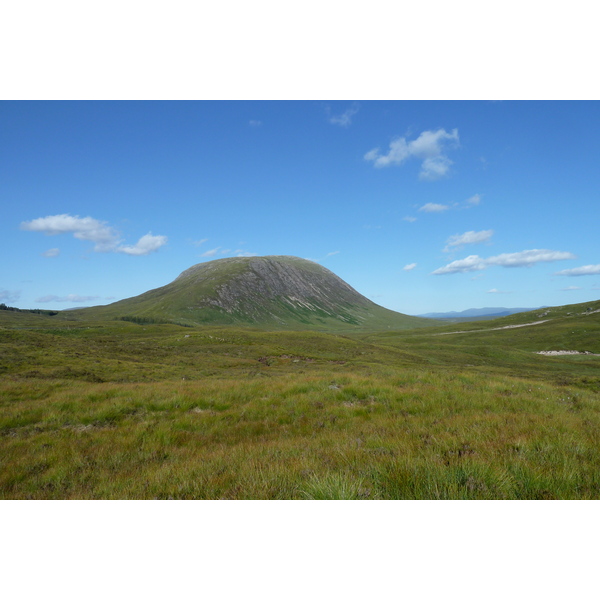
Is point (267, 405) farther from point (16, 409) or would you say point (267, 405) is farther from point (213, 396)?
point (16, 409)

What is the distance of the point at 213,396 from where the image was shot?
40.1ft

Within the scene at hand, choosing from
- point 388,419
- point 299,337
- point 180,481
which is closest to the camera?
point 180,481

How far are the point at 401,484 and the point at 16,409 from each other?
44.5ft

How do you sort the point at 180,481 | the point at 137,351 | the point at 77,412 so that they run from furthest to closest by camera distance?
the point at 137,351 → the point at 77,412 → the point at 180,481

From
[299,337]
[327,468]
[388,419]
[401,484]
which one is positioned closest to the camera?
[401,484]

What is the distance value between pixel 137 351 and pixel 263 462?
43338 millimetres

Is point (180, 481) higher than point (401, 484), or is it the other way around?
point (401, 484)

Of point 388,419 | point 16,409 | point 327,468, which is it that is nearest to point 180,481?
point 327,468

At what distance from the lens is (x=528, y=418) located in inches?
306

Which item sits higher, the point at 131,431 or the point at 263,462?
the point at 263,462
